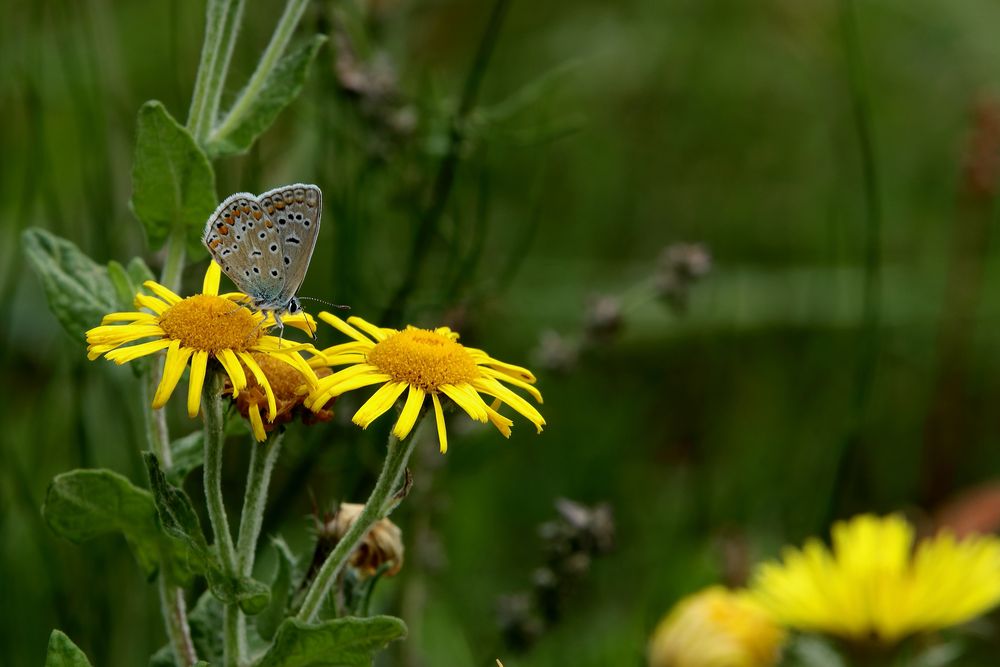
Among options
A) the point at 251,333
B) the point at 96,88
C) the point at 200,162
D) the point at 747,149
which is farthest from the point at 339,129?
the point at 747,149

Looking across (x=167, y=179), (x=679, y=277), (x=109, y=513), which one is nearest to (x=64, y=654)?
(x=109, y=513)

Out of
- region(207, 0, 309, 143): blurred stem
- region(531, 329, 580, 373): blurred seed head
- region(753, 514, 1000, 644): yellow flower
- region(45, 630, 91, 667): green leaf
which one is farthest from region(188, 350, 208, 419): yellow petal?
region(531, 329, 580, 373): blurred seed head

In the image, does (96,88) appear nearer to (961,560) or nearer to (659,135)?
(961,560)

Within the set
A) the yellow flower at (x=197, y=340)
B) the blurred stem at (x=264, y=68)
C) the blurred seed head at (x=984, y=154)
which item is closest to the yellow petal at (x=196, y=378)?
the yellow flower at (x=197, y=340)

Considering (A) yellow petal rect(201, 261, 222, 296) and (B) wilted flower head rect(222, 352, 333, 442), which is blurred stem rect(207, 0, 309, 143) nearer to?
(A) yellow petal rect(201, 261, 222, 296)

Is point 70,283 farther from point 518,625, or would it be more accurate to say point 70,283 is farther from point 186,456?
point 518,625
